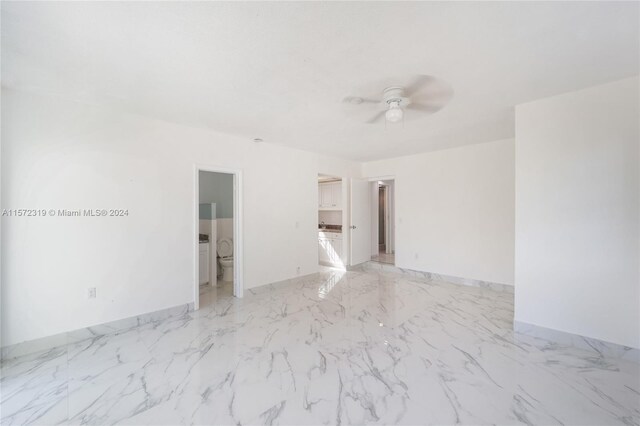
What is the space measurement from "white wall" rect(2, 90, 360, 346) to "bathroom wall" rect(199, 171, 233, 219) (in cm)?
190

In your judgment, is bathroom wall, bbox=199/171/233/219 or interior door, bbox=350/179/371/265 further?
interior door, bbox=350/179/371/265

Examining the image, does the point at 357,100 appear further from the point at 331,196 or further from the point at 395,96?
the point at 331,196

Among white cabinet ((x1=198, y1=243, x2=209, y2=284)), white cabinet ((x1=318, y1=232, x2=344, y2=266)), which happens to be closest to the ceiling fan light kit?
white cabinet ((x1=198, y1=243, x2=209, y2=284))

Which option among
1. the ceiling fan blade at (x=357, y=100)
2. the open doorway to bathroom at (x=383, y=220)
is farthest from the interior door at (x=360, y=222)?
the ceiling fan blade at (x=357, y=100)

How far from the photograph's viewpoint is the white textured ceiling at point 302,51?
156cm

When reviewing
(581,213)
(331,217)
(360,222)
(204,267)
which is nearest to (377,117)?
(581,213)

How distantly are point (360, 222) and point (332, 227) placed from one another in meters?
1.09

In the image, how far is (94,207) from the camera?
9.46 feet

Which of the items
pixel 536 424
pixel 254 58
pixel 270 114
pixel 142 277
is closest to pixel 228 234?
pixel 142 277

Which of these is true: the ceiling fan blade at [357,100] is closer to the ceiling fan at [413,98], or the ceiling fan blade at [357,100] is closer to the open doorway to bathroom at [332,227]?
the ceiling fan at [413,98]

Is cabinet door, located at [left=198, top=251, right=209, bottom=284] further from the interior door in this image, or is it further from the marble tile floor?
the interior door

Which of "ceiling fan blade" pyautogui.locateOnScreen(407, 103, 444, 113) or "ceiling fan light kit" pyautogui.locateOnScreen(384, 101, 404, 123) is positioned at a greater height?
"ceiling fan blade" pyautogui.locateOnScreen(407, 103, 444, 113)

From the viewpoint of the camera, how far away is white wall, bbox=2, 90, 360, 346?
2.51 meters

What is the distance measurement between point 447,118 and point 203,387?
3688 mm
